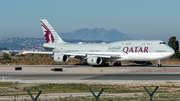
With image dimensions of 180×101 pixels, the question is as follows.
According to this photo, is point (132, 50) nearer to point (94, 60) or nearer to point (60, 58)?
point (94, 60)

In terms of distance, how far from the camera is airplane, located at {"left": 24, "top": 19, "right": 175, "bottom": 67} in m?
51.1

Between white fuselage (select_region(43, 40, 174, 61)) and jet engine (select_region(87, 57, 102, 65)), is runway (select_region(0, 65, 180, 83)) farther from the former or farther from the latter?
jet engine (select_region(87, 57, 102, 65))

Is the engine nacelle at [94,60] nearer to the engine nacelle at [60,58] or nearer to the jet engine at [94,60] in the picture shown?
the jet engine at [94,60]

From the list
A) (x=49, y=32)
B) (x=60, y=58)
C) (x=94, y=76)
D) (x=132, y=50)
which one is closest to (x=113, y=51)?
(x=132, y=50)

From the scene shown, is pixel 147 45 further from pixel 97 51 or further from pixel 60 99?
pixel 60 99

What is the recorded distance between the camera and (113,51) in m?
55.0

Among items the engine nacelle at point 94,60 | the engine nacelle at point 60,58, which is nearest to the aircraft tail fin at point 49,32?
the engine nacelle at point 60,58

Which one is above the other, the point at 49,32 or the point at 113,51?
the point at 49,32

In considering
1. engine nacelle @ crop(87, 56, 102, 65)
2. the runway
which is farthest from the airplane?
the runway

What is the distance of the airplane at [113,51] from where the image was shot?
51.1m

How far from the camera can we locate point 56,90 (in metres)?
22.6

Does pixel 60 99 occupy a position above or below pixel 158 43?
below

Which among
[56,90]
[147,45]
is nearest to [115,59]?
[147,45]

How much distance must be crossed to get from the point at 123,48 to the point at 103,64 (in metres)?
5.43
